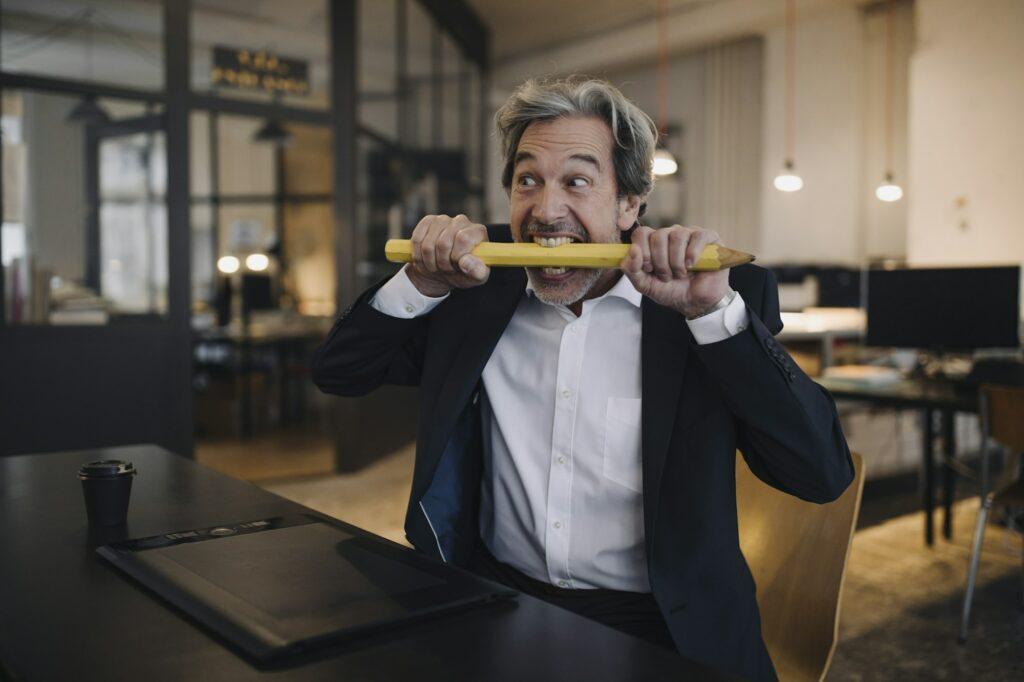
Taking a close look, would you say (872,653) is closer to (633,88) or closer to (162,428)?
(162,428)

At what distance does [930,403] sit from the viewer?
347cm

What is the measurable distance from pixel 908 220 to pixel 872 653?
5.27 meters

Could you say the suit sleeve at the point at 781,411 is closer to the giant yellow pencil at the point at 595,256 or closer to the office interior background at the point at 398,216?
the giant yellow pencil at the point at 595,256

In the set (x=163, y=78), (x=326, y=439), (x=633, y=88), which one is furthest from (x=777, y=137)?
(x=163, y=78)

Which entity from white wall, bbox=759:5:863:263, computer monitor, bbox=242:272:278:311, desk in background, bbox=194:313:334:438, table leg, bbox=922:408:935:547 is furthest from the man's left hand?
white wall, bbox=759:5:863:263

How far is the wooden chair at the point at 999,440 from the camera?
9.49 feet

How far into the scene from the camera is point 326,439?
18.7 ft

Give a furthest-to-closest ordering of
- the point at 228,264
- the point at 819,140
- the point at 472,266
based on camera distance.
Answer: the point at 819,140
the point at 228,264
the point at 472,266

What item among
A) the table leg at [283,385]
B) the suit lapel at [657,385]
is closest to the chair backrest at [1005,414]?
the suit lapel at [657,385]

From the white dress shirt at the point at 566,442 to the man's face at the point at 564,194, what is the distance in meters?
0.08

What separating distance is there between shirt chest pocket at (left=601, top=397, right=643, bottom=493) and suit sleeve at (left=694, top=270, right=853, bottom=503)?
0.20m

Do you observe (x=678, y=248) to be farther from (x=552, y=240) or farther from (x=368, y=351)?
(x=368, y=351)

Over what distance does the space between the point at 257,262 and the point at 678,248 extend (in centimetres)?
492

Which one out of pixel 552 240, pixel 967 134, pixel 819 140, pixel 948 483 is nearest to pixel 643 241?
pixel 552 240
